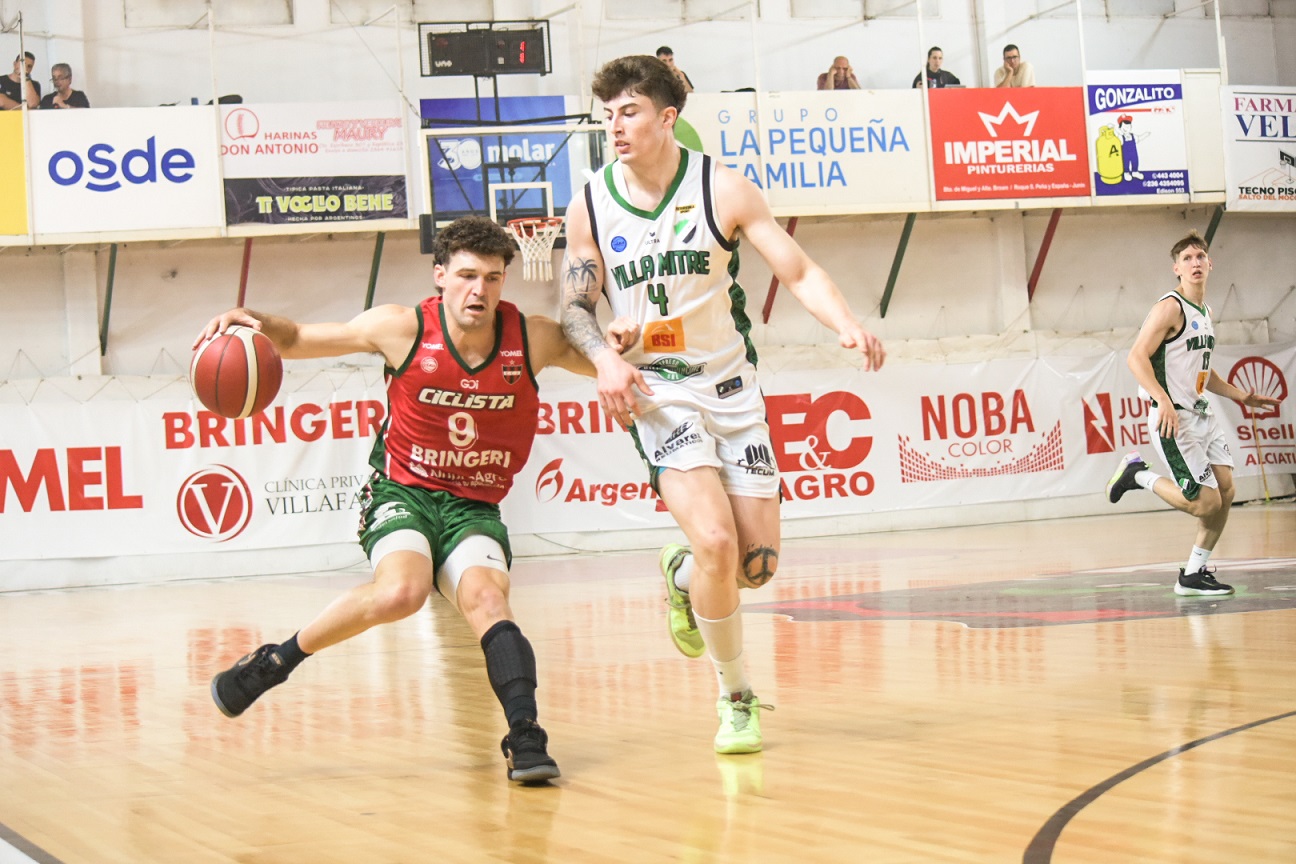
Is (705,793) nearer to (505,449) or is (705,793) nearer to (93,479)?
(505,449)

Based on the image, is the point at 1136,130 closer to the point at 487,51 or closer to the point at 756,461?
the point at 487,51

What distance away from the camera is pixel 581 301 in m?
4.41

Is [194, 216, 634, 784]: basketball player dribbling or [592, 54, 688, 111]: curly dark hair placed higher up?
[592, 54, 688, 111]: curly dark hair

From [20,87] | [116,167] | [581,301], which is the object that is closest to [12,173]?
A: [116,167]

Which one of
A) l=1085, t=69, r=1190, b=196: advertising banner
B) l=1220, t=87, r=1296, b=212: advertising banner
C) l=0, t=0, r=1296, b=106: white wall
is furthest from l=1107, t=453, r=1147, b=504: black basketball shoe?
l=1220, t=87, r=1296, b=212: advertising banner

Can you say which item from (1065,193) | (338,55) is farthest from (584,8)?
(1065,193)

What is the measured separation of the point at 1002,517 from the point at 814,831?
1462cm

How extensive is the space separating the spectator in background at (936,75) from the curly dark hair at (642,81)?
14505mm

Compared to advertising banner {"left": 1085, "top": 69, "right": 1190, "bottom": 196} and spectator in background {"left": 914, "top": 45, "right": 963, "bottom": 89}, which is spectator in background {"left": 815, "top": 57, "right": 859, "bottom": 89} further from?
advertising banner {"left": 1085, "top": 69, "right": 1190, "bottom": 196}

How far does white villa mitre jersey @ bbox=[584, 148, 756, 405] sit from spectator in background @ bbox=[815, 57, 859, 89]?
14.1 metres

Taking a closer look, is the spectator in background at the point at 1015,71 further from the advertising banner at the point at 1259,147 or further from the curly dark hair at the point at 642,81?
the curly dark hair at the point at 642,81

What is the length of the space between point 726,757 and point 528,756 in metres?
0.62

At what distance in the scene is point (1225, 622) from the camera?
21.1 ft

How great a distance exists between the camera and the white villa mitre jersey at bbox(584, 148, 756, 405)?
436cm
